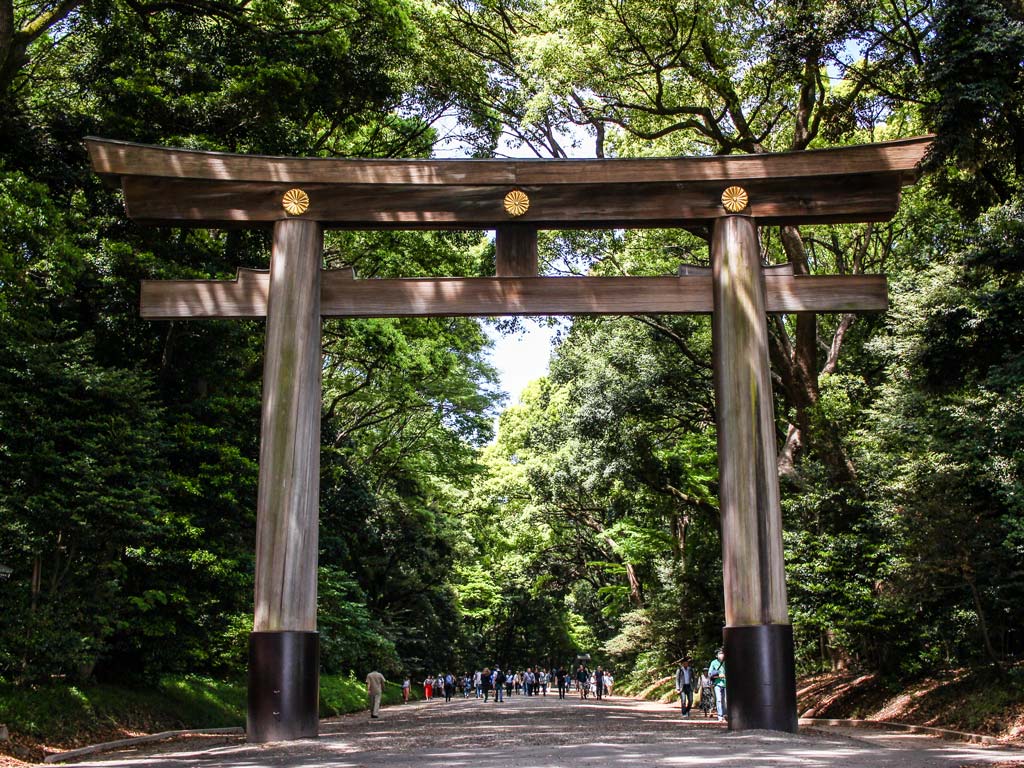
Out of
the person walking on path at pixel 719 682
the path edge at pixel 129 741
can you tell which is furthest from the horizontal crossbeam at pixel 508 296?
the person walking on path at pixel 719 682

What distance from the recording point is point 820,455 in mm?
20375

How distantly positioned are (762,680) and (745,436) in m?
2.67

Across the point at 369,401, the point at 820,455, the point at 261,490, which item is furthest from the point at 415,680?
the point at 261,490

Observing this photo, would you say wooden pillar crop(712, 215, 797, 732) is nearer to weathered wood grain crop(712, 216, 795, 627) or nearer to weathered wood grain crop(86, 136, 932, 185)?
weathered wood grain crop(712, 216, 795, 627)

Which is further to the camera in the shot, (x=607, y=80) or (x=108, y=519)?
(x=607, y=80)

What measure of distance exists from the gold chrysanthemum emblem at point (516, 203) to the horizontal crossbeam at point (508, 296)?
2.73ft

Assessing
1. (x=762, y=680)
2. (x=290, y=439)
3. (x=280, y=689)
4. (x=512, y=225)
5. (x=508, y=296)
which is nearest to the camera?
(x=280, y=689)

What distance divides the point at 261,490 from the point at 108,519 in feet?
14.4

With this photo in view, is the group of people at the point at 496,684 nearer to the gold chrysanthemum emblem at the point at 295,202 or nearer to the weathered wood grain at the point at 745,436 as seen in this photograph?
the weathered wood grain at the point at 745,436

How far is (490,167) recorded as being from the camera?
11.3 meters

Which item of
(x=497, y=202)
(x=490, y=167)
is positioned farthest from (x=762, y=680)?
(x=490, y=167)

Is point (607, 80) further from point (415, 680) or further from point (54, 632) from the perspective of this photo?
point (415, 680)

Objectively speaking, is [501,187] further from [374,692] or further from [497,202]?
[374,692]

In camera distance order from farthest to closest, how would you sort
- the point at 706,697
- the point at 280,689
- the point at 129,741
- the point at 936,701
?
the point at 706,697, the point at 936,701, the point at 129,741, the point at 280,689
